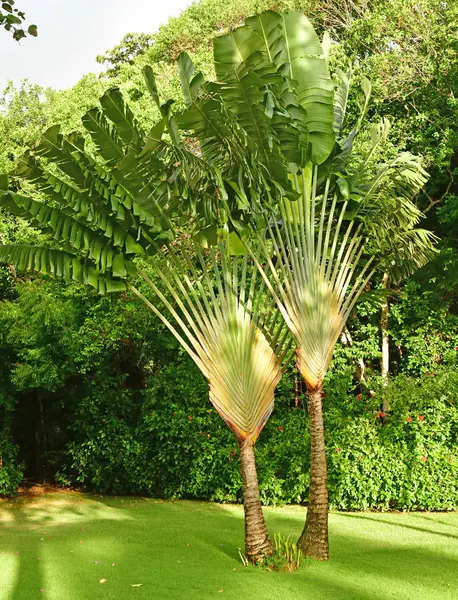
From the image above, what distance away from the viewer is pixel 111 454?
509 inches

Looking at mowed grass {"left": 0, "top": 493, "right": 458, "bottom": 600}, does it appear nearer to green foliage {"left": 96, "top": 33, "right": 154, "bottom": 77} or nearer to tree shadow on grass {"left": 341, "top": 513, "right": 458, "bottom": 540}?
tree shadow on grass {"left": 341, "top": 513, "right": 458, "bottom": 540}

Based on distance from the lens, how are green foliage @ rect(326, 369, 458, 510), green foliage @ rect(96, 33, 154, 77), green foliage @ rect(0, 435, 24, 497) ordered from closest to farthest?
green foliage @ rect(326, 369, 458, 510) → green foliage @ rect(0, 435, 24, 497) → green foliage @ rect(96, 33, 154, 77)

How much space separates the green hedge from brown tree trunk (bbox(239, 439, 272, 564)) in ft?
15.3

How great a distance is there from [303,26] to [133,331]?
664 cm

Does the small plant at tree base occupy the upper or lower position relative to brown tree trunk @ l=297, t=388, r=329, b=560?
lower

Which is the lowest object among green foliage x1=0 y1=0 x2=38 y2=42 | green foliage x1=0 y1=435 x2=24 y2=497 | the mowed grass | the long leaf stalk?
the mowed grass

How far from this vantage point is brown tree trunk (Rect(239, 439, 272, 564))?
7027 mm

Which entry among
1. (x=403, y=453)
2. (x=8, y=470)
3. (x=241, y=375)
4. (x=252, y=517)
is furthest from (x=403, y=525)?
(x=8, y=470)

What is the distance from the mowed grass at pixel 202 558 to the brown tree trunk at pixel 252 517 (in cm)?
19

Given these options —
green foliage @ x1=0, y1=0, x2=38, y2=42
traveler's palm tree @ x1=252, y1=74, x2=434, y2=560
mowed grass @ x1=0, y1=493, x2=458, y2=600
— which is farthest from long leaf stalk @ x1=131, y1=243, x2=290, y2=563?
green foliage @ x1=0, y1=0, x2=38, y2=42

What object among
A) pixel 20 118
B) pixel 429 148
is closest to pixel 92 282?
pixel 429 148

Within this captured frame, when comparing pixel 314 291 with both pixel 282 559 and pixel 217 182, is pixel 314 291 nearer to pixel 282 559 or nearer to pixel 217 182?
pixel 217 182

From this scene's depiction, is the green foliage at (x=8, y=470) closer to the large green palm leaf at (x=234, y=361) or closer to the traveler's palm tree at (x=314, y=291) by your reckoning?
the large green palm leaf at (x=234, y=361)

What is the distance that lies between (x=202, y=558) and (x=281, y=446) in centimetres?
468
